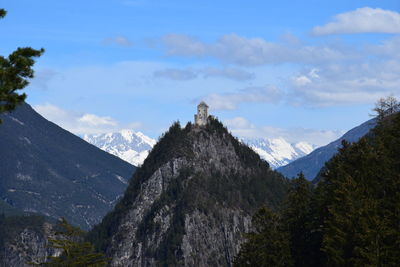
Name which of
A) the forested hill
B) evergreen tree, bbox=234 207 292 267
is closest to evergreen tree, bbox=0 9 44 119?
the forested hill

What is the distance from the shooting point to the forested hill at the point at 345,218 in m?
76.2

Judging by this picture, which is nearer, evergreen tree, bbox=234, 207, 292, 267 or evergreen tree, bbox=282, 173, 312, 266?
evergreen tree, bbox=234, 207, 292, 267

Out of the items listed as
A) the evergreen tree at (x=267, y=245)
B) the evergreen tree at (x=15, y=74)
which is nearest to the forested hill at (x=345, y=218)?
the evergreen tree at (x=267, y=245)

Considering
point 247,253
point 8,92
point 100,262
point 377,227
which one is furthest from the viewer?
point 247,253

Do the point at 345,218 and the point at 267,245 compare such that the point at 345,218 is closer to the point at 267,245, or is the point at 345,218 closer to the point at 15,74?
the point at 267,245

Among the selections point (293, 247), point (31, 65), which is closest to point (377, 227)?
point (293, 247)

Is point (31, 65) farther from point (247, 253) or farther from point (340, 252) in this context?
point (247, 253)

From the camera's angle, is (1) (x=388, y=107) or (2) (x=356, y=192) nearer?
(2) (x=356, y=192)

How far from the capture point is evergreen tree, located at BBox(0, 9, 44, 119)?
4494 centimetres

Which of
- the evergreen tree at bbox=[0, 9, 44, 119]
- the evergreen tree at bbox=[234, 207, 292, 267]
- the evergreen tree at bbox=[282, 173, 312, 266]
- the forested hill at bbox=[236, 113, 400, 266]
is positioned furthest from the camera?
the evergreen tree at bbox=[282, 173, 312, 266]

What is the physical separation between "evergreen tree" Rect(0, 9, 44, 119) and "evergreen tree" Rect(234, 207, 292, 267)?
1996 inches

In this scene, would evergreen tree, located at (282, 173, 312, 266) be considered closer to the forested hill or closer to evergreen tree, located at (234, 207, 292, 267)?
the forested hill

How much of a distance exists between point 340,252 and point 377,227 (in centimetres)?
524

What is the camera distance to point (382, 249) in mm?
75562
